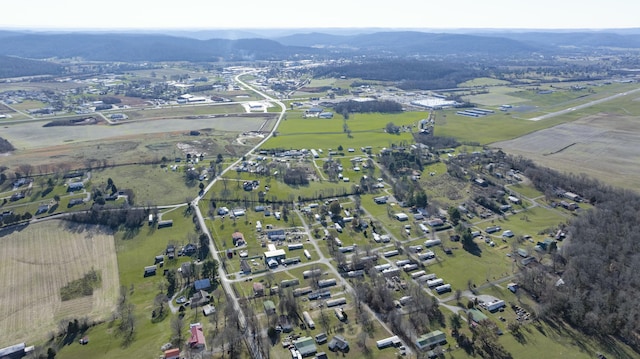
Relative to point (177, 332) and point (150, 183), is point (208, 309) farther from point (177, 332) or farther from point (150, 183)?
point (150, 183)

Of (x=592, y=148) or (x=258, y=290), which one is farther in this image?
(x=592, y=148)

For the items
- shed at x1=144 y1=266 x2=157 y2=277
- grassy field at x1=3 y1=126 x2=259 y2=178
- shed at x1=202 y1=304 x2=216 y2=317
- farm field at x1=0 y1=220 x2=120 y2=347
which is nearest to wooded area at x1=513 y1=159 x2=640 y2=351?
shed at x1=202 y1=304 x2=216 y2=317

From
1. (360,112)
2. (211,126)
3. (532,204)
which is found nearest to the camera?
(532,204)

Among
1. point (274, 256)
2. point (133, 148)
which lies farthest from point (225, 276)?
point (133, 148)

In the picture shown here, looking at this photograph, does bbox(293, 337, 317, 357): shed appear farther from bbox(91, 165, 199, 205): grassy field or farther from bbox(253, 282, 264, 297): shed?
bbox(91, 165, 199, 205): grassy field

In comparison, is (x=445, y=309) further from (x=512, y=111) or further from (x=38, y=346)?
(x=512, y=111)

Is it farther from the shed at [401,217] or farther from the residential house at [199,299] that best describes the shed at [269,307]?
the shed at [401,217]

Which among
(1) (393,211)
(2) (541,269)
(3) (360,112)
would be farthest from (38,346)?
(3) (360,112)

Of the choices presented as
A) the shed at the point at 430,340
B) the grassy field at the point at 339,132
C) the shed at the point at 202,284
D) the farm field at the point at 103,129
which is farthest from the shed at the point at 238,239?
the farm field at the point at 103,129
